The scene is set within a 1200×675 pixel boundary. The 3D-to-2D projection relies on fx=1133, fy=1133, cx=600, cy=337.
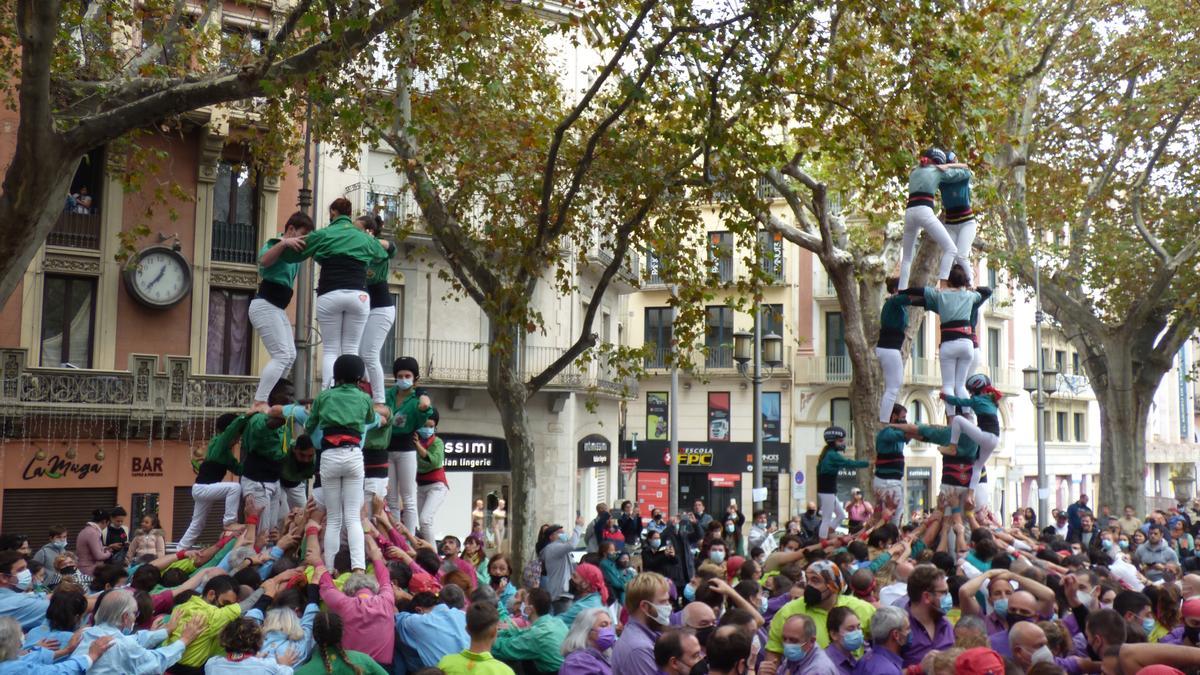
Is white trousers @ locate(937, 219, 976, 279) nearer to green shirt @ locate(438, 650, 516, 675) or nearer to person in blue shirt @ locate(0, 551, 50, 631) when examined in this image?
green shirt @ locate(438, 650, 516, 675)

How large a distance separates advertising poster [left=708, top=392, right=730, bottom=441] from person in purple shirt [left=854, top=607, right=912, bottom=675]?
36290 mm

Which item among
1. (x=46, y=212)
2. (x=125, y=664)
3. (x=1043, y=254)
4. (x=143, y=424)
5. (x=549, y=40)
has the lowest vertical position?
(x=125, y=664)

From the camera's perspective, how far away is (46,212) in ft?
37.9

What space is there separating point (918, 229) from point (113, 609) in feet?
27.5

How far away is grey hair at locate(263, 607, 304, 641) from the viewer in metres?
7.14

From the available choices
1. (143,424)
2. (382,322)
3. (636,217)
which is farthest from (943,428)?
(143,424)

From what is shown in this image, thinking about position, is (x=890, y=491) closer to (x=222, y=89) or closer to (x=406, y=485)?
(x=406, y=485)

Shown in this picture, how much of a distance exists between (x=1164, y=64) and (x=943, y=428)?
1601 cm

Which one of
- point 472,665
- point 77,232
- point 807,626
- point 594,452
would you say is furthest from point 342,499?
point 594,452

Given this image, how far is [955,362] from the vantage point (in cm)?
1182

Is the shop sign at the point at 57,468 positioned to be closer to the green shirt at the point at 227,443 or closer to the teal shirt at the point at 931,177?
the green shirt at the point at 227,443

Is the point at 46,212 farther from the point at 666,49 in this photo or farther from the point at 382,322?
the point at 666,49

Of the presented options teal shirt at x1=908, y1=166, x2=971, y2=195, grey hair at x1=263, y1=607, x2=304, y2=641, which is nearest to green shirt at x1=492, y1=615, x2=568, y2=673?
grey hair at x1=263, y1=607, x2=304, y2=641

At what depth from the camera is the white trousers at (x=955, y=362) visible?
11719mm
